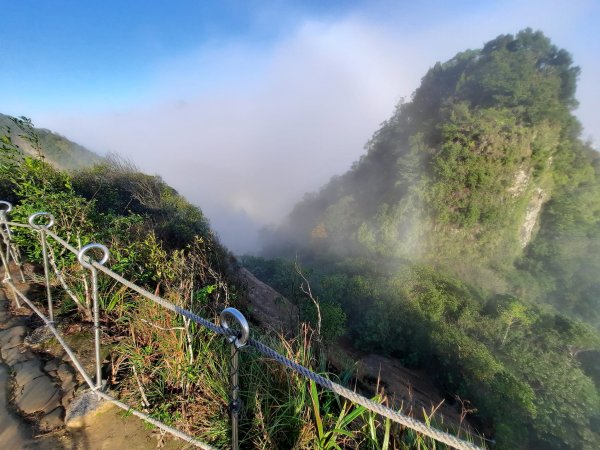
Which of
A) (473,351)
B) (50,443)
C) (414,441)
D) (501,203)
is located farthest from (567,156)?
(50,443)

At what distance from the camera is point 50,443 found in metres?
1.84

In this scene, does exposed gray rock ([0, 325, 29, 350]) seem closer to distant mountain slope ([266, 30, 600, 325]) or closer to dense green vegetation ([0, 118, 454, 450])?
dense green vegetation ([0, 118, 454, 450])

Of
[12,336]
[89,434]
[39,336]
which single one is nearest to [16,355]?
[39,336]

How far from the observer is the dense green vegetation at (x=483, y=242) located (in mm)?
13250

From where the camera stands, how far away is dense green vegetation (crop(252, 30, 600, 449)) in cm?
1325

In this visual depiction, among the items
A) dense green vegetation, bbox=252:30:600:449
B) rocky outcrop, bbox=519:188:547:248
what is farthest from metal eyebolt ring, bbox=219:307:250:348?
rocky outcrop, bbox=519:188:547:248

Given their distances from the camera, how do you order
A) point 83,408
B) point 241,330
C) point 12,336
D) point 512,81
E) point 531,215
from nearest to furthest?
point 241,330 < point 83,408 < point 12,336 < point 512,81 < point 531,215

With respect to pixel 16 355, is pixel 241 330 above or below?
above

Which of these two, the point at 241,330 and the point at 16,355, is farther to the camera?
the point at 16,355

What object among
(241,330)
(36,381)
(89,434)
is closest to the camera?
(241,330)

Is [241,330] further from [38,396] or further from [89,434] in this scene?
[38,396]

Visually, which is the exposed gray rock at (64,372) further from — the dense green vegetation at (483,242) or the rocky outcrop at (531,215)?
the rocky outcrop at (531,215)

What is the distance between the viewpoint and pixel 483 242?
25578mm

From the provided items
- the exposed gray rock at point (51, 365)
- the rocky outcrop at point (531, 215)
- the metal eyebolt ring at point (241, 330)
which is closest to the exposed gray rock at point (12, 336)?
the exposed gray rock at point (51, 365)
